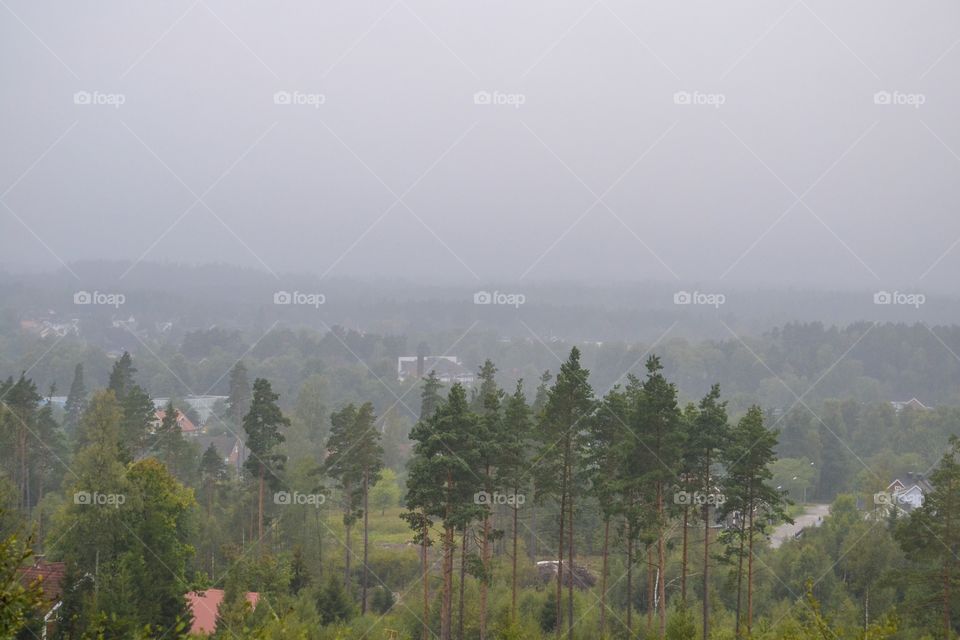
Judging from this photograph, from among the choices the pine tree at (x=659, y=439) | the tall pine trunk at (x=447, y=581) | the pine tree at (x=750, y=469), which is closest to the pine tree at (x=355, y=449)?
the tall pine trunk at (x=447, y=581)

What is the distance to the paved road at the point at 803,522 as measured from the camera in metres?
40.8

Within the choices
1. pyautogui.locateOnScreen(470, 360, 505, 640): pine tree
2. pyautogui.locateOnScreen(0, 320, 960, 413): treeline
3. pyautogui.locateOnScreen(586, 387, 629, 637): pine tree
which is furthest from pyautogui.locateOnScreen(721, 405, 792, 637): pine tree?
pyautogui.locateOnScreen(0, 320, 960, 413): treeline

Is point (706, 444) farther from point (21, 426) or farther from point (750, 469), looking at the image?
point (21, 426)

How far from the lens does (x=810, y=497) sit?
175ft

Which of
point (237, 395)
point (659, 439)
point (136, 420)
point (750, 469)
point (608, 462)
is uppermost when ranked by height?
point (237, 395)

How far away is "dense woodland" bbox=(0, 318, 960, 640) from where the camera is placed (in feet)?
62.6

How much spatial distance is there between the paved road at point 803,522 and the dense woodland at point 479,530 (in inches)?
166

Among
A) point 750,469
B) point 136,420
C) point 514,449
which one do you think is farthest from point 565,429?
point 136,420

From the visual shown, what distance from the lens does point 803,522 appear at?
4581 centimetres

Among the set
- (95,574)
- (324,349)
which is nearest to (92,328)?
(324,349)

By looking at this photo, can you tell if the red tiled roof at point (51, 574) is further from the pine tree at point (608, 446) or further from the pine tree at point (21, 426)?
the pine tree at point (21, 426)

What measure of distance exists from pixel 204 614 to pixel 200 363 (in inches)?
3131

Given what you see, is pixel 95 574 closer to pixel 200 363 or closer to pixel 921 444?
pixel 921 444

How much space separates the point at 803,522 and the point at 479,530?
103 ft
